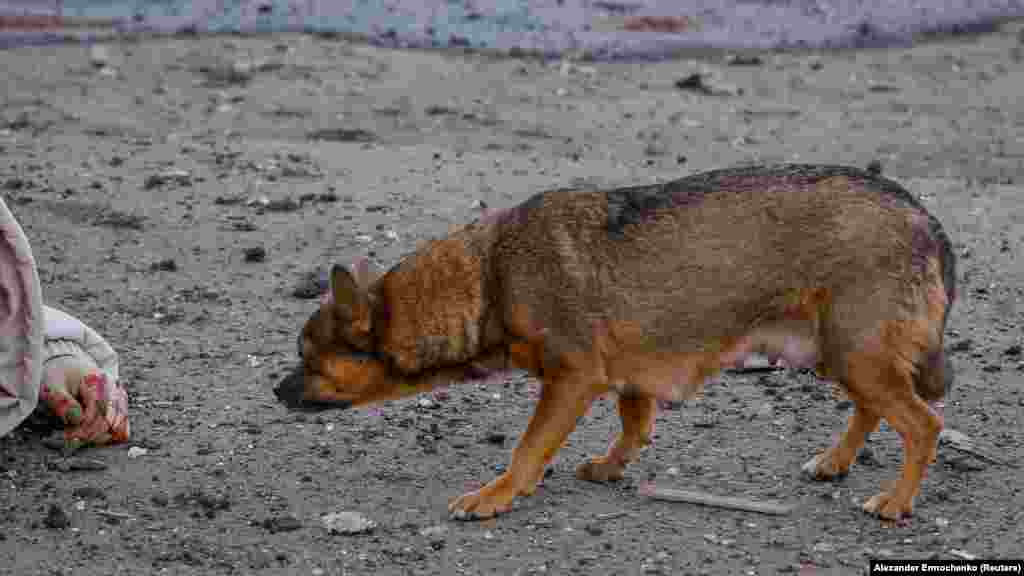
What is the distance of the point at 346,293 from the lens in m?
5.39

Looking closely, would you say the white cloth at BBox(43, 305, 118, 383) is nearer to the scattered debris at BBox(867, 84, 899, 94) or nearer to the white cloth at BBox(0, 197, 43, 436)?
the white cloth at BBox(0, 197, 43, 436)

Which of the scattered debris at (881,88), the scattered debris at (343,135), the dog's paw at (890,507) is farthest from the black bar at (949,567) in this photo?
the scattered debris at (881,88)

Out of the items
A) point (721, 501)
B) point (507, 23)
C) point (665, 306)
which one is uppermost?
point (507, 23)

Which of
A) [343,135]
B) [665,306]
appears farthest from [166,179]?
[665,306]

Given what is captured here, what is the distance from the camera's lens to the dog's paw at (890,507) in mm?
5480

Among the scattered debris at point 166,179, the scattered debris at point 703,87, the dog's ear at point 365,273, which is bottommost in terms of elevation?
the scattered debris at point 166,179

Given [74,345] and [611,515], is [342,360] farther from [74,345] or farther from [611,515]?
[74,345]

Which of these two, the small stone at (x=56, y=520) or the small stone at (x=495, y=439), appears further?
the small stone at (x=495, y=439)

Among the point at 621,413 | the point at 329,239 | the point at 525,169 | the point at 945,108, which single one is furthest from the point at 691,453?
the point at 945,108

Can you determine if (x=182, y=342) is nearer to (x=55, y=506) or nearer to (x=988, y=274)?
(x=55, y=506)

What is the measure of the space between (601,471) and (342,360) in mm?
1198

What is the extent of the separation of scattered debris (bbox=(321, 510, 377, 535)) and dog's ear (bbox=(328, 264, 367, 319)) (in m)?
0.76

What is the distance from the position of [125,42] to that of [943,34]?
26.7ft

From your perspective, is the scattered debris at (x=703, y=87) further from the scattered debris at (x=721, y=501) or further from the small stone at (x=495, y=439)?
the scattered debris at (x=721, y=501)
